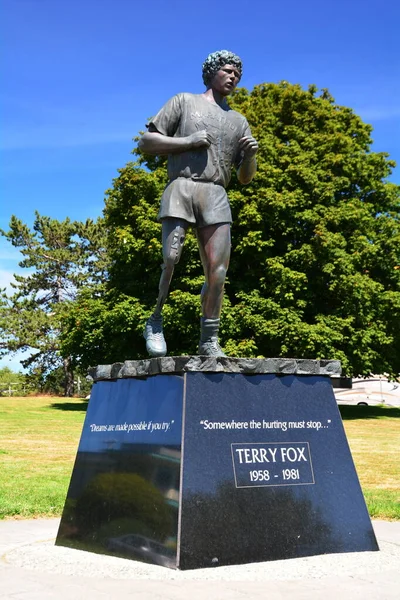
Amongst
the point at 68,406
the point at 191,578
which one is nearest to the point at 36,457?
the point at 191,578

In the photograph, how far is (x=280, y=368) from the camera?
21.2 feet

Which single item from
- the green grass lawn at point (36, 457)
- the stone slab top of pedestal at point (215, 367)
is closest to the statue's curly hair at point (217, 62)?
the stone slab top of pedestal at point (215, 367)

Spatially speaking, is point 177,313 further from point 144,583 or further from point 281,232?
point 144,583

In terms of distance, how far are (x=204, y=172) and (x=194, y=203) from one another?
12.2 inches

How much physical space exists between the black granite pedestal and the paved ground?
181 millimetres

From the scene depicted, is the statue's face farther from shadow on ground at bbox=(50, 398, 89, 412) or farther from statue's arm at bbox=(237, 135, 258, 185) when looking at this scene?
shadow on ground at bbox=(50, 398, 89, 412)

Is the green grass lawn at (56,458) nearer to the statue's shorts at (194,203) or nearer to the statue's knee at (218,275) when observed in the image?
the statue's knee at (218,275)

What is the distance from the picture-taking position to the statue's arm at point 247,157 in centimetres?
715

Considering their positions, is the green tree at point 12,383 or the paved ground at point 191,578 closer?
the paved ground at point 191,578

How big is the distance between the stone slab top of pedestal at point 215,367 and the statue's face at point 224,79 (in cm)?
262

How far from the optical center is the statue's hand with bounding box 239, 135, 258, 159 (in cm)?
713

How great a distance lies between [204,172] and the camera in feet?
22.5

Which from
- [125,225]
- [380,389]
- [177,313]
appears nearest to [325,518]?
[177,313]

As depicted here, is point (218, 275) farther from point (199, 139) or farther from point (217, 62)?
point (217, 62)
